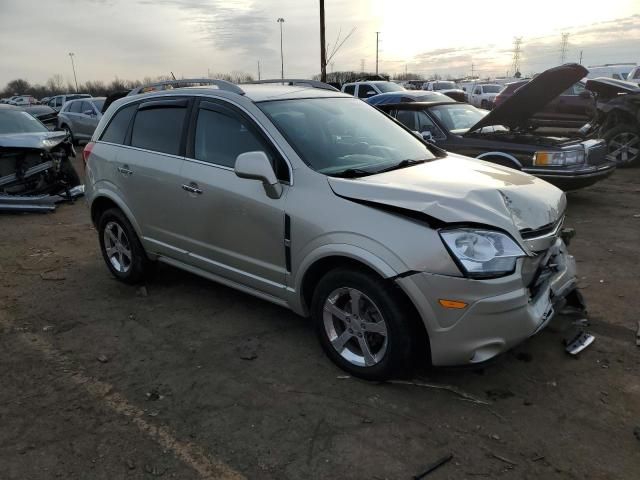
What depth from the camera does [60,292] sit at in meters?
5.26

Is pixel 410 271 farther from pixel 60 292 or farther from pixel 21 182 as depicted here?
pixel 21 182

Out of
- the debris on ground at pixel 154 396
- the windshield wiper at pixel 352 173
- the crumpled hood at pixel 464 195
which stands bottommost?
the debris on ground at pixel 154 396

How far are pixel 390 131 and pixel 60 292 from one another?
138 inches

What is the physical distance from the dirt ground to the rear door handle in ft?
3.54

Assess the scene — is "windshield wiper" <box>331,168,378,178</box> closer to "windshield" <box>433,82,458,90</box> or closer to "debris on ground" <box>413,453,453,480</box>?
"debris on ground" <box>413,453,453,480</box>

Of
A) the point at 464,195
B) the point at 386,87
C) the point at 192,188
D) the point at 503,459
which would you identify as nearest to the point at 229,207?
the point at 192,188

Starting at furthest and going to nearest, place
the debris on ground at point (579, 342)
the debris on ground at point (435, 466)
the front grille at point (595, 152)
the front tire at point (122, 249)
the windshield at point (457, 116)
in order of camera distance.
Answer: the windshield at point (457, 116)
the front grille at point (595, 152)
the front tire at point (122, 249)
the debris on ground at point (579, 342)
the debris on ground at point (435, 466)

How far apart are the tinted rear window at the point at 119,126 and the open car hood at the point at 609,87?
9267 mm

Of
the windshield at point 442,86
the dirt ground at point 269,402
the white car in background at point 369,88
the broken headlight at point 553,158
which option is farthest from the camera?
the windshield at point 442,86

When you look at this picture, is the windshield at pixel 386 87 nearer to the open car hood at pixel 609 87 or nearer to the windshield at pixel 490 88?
the open car hood at pixel 609 87

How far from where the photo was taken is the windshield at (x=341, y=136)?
372 centimetres

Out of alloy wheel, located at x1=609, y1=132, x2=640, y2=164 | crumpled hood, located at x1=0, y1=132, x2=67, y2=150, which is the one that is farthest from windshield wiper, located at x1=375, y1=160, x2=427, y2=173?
alloy wheel, located at x1=609, y1=132, x2=640, y2=164

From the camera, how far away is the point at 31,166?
922 cm

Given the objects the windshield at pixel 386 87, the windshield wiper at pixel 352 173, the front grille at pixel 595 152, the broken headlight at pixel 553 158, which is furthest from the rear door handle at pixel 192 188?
the windshield at pixel 386 87
